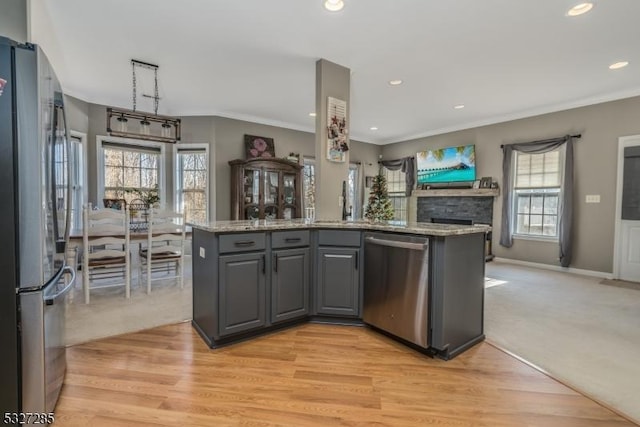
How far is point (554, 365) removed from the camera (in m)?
2.17

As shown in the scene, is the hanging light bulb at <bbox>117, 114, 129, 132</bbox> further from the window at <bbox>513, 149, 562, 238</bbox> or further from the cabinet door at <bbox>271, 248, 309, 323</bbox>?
the window at <bbox>513, 149, 562, 238</bbox>

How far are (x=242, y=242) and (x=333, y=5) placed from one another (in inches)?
79.5

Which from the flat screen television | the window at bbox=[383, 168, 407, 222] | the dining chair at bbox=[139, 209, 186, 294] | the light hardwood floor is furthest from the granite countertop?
the window at bbox=[383, 168, 407, 222]

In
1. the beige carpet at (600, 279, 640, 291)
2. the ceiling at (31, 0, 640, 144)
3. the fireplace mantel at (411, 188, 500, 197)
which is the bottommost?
the beige carpet at (600, 279, 640, 291)

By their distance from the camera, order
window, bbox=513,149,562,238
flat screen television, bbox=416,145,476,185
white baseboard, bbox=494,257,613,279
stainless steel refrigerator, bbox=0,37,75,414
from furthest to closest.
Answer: flat screen television, bbox=416,145,476,185 < window, bbox=513,149,562,238 < white baseboard, bbox=494,257,613,279 < stainless steel refrigerator, bbox=0,37,75,414

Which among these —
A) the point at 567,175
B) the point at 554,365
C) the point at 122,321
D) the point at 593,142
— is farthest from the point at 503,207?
the point at 122,321

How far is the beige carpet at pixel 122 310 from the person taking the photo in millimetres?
2664

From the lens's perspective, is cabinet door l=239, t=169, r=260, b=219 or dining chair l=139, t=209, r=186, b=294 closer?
dining chair l=139, t=209, r=186, b=294

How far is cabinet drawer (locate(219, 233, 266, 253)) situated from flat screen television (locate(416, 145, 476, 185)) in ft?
17.2

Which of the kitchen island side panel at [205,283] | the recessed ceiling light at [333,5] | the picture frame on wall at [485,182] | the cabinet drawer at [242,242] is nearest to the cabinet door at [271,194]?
the kitchen island side panel at [205,283]

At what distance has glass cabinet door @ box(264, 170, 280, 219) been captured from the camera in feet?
18.2

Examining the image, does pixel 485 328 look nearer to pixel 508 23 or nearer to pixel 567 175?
pixel 508 23

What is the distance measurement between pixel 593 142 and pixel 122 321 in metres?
6.66

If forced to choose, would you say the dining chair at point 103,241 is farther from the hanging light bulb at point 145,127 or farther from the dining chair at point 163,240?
the hanging light bulb at point 145,127
